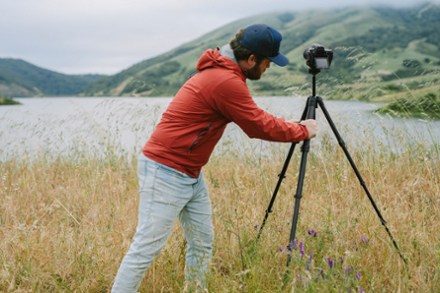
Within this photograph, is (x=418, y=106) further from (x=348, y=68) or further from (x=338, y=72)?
(x=348, y=68)

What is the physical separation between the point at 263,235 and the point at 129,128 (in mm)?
3733

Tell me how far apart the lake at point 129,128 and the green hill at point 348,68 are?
27 centimetres

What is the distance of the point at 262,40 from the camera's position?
8.25ft

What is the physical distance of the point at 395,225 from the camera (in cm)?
349

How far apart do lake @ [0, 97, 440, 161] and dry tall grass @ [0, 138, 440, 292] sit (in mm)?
293

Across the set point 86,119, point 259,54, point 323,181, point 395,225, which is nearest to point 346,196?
point 323,181

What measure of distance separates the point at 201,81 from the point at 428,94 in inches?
168

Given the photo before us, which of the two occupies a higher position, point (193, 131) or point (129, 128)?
point (193, 131)

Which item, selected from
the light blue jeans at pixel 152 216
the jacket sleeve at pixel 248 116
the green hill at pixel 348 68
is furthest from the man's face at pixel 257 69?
the light blue jeans at pixel 152 216

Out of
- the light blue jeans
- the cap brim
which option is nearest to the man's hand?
the cap brim

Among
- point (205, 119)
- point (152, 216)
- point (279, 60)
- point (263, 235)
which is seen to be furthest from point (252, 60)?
point (263, 235)

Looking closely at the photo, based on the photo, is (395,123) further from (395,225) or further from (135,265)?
(135,265)

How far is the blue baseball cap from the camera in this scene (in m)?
2.51

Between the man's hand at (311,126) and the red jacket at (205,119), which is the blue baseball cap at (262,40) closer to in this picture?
the red jacket at (205,119)
